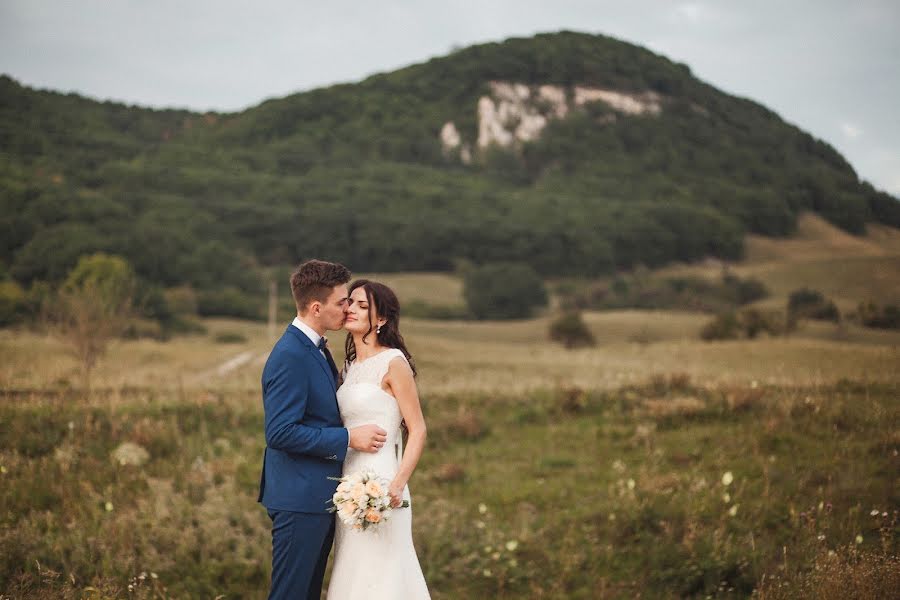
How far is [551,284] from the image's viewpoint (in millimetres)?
98938

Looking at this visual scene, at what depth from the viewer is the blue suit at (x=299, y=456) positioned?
410 centimetres

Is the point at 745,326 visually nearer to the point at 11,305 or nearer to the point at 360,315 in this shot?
the point at 360,315

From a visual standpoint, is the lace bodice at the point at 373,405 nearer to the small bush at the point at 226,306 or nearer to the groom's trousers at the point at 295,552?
the groom's trousers at the point at 295,552

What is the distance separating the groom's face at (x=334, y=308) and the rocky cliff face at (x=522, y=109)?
143406mm

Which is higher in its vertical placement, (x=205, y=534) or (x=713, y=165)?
(x=713, y=165)

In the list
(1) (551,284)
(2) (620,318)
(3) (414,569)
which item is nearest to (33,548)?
(3) (414,569)

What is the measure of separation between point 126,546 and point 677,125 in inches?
5371

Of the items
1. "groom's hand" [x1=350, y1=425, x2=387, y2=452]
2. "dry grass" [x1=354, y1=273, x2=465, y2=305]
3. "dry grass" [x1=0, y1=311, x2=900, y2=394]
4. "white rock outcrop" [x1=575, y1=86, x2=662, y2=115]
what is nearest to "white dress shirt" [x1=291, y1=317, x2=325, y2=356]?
"groom's hand" [x1=350, y1=425, x2=387, y2=452]

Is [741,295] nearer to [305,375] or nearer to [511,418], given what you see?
[511,418]

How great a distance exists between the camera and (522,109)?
15438 centimetres

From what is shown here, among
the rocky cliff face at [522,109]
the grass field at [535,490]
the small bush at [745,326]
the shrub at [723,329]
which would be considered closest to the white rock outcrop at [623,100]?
the rocky cliff face at [522,109]

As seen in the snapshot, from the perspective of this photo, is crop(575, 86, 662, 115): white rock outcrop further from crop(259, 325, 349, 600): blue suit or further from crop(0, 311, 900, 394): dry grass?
crop(259, 325, 349, 600): blue suit

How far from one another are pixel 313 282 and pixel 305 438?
2.70ft

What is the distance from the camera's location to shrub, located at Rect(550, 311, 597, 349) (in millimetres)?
52094
